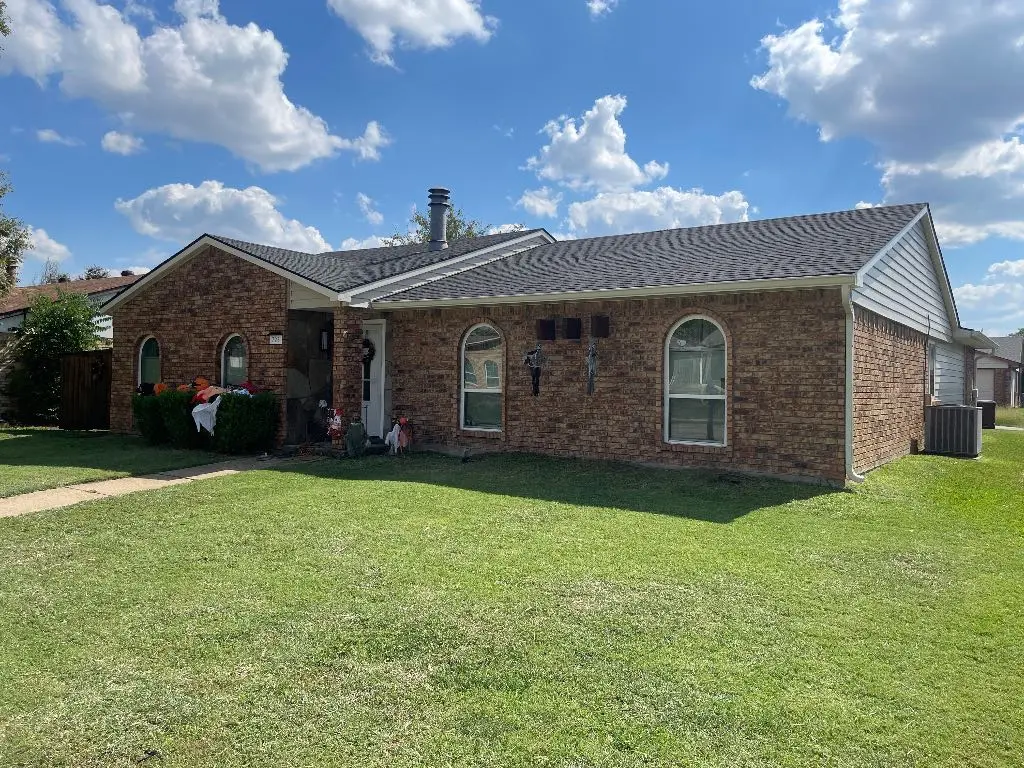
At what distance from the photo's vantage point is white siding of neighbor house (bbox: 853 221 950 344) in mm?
9797

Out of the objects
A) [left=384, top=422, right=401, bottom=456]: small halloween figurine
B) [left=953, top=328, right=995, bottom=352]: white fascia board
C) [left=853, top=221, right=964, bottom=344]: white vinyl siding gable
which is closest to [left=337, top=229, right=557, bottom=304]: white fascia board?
[left=384, top=422, right=401, bottom=456]: small halloween figurine

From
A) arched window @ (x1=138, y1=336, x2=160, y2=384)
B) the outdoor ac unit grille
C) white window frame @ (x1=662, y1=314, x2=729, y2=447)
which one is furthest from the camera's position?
arched window @ (x1=138, y1=336, x2=160, y2=384)

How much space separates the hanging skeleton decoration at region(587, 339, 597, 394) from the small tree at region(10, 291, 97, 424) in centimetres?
1377

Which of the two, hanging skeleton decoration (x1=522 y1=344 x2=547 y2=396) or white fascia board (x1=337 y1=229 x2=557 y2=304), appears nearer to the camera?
hanging skeleton decoration (x1=522 y1=344 x2=547 y2=396)

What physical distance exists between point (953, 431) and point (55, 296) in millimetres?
24627

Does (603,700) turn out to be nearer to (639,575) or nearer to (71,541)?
(639,575)

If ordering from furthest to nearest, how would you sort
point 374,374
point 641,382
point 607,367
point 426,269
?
1. point 426,269
2. point 374,374
3. point 607,367
4. point 641,382

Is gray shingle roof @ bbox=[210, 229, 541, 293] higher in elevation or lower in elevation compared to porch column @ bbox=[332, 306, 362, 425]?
higher

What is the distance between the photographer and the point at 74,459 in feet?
34.5

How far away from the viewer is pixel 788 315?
875cm

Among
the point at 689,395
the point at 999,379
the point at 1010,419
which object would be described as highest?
the point at 999,379

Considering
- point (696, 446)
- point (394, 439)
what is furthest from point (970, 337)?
point (394, 439)

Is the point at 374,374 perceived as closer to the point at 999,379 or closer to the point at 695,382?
the point at 695,382

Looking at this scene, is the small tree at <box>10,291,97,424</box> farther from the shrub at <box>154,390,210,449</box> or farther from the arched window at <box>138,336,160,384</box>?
the shrub at <box>154,390,210,449</box>
